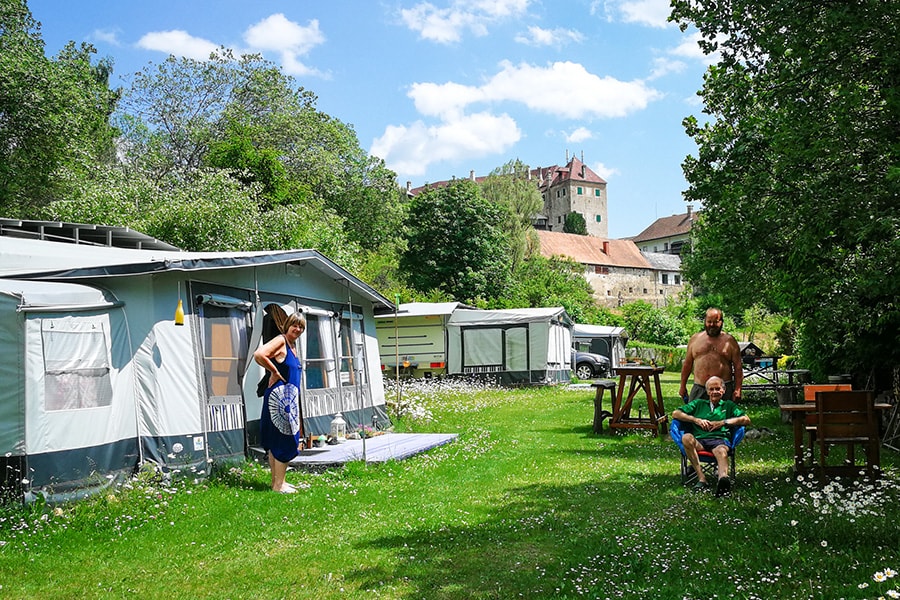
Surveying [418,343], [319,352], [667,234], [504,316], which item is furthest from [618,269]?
[319,352]

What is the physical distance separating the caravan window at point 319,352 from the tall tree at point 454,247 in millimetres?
28733

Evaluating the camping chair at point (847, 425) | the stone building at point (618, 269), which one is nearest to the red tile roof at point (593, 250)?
the stone building at point (618, 269)

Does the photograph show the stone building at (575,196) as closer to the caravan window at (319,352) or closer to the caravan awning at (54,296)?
the caravan window at (319,352)

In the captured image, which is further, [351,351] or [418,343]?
[418,343]

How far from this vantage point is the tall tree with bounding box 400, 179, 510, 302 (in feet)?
134

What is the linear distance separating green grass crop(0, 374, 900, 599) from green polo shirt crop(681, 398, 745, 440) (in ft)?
1.76

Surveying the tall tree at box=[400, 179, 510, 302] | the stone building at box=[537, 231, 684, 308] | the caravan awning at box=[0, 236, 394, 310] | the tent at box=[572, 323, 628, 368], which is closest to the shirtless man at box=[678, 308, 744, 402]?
the caravan awning at box=[0, 236, 394, 310]

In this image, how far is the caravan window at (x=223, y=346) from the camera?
884 centimetres

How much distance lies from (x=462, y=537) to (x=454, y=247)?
35.6 m

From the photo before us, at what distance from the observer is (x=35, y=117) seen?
899 inches

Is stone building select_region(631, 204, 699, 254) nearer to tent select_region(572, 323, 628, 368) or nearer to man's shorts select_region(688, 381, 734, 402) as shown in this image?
tent select_region(572, 323, 628, 368)

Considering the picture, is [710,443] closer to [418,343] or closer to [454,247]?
[418,343]

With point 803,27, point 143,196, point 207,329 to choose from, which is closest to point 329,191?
point 143,196

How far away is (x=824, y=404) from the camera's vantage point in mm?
7371
